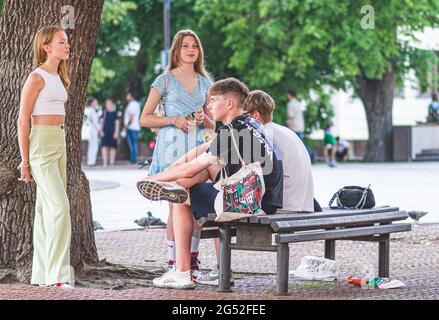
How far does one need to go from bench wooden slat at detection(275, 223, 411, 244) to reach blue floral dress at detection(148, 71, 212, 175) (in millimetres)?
1342

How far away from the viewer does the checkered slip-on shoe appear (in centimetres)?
797

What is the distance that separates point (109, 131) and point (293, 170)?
77.8 ft

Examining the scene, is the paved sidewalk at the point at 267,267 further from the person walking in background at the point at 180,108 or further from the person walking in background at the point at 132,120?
the person walking in background at the point at 132,120

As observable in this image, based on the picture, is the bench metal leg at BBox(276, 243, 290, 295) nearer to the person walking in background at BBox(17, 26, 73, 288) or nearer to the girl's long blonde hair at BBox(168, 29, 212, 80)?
the person walking in background at BBox(17, 26, 73, 288)

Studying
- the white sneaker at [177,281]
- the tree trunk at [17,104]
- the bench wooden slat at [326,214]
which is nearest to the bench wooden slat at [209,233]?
the white sneaker at [177,281]

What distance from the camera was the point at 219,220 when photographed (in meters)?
→ 8.00

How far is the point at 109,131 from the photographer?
31984mm

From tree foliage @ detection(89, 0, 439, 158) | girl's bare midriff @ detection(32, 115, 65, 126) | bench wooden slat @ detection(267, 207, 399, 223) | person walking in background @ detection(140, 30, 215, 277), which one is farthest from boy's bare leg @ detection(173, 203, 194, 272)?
tree foliage @ detection(89, 0, 439, 158)

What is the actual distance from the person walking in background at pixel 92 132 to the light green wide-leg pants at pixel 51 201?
80.8 ft

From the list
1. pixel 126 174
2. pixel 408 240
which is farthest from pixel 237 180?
pixel 126 174

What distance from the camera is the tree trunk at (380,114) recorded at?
1447 inches

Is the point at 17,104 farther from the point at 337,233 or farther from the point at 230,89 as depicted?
the point at 337,233
